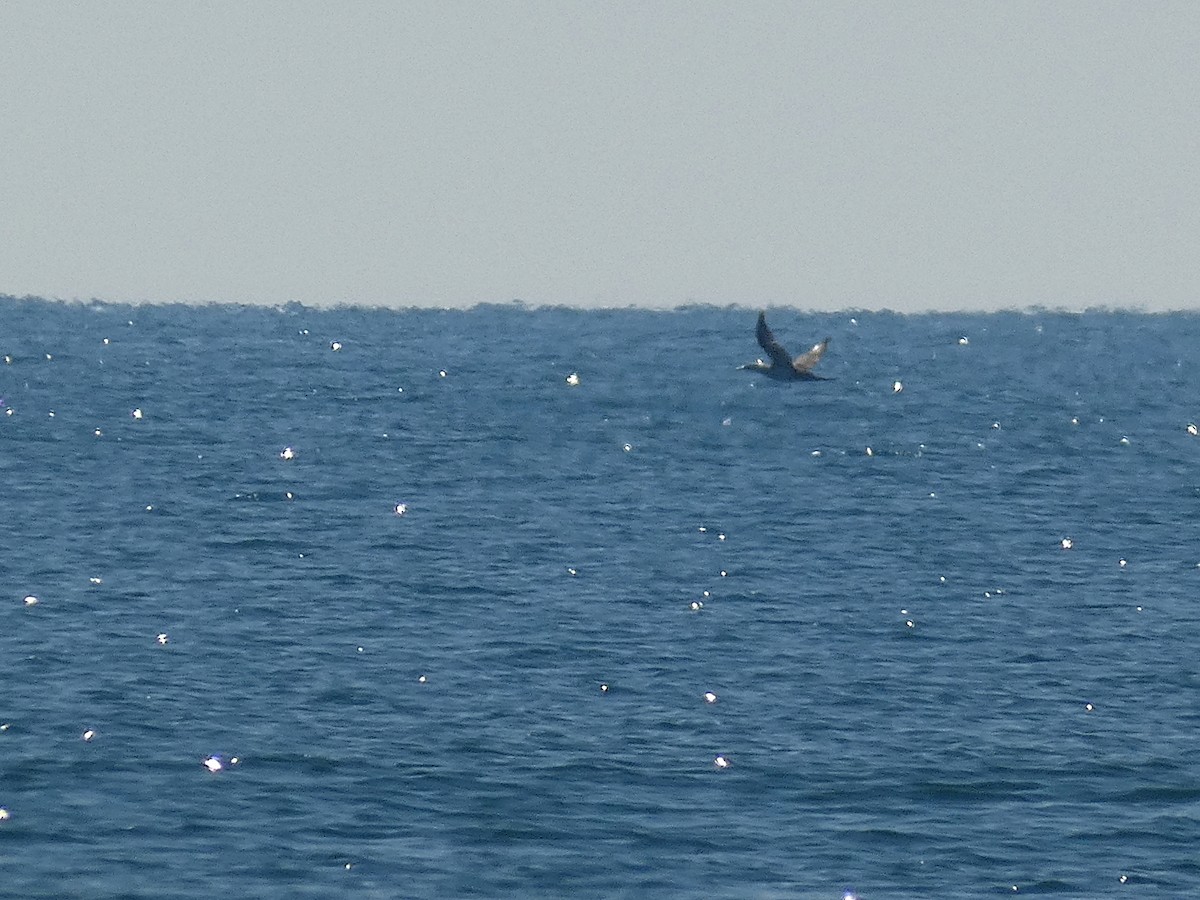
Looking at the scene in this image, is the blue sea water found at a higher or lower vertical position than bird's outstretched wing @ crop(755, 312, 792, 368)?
lower

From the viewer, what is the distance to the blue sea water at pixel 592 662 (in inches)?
1070

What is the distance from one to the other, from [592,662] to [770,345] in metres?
10.4

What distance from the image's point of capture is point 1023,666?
38.9 meters

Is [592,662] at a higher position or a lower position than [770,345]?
lower

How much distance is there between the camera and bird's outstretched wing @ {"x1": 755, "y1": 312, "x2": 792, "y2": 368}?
142 ft

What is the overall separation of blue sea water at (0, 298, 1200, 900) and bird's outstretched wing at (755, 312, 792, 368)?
19.0 ft

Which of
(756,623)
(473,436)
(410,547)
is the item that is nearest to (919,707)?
(756,623)

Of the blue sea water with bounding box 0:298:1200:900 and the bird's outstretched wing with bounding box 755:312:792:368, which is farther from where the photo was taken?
the bird's outstretched wing with bounding box 755:312:792:368

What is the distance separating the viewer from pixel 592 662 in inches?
1510

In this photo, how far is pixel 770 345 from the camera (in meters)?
44.8

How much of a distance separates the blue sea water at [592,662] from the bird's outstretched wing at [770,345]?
5.78 m

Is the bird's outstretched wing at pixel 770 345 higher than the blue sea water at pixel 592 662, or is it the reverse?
the bird's outstretched wing at pixel 770 345

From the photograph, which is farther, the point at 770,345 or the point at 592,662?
the point at 770,345

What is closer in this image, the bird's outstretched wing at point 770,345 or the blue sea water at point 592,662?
the blue sea water at point 592,662
